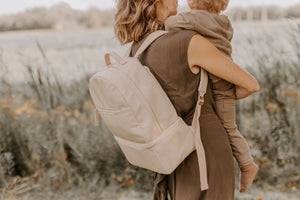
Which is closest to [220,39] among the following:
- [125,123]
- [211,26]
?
[211,26]

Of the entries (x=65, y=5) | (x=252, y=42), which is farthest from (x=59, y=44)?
(x=252, y=42)

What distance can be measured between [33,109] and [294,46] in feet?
9.15

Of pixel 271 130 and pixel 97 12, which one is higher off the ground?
pixel 97 12

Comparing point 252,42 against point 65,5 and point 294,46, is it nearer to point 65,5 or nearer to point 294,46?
point 294,46

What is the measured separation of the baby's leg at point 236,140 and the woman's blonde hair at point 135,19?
0.46 meters

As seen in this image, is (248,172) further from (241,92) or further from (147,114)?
(147,114)

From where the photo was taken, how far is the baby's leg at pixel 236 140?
147 centimetres

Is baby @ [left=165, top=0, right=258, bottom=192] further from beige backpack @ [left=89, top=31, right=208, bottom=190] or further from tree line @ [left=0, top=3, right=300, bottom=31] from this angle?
tree line @ [left=0, top=3, right=300, bottom=31]

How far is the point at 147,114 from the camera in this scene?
1.28 meters

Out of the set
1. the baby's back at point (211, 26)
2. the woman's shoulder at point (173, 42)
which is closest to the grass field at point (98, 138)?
the baby's back at point (211, 26)

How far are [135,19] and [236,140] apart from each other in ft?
2.38

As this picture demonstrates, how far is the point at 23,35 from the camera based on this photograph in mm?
6133

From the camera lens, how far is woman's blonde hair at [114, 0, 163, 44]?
56.6 inches

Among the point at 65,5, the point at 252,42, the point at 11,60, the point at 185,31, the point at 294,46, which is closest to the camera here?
the point at 185,31
